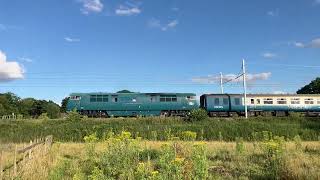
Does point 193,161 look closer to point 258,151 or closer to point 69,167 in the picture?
point 69,167

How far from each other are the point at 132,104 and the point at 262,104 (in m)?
13.7

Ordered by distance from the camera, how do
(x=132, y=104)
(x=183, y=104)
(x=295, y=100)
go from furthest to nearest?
(x=295, y=100)
(x=183, y=104)
(x=132, y=104)

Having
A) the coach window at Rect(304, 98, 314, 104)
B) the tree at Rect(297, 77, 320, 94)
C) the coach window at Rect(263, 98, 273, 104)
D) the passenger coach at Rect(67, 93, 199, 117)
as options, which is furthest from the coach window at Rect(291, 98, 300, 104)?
the tree at Rect(297, 77, 320, 94)

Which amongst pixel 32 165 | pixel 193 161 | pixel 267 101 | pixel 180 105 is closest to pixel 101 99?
pixel 180 105

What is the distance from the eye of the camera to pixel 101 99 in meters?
46.6

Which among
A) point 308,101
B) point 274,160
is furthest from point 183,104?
point 274,160

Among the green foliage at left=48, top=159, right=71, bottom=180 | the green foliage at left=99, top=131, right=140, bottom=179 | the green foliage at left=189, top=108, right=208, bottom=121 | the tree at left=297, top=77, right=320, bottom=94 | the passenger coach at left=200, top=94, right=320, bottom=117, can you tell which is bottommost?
the green foliage at left=48, top=159, right=71, bottom=180

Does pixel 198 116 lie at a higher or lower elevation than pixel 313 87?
lower

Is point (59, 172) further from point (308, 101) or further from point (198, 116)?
point (308, 101)

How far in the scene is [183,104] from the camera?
47750mm

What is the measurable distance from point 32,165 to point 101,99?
3342 centimetres

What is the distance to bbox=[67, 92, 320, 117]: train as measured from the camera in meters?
46.6

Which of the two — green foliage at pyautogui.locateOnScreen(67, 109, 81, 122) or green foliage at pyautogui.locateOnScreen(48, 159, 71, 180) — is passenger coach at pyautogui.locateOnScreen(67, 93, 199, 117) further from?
green foliage at pyautogui.locateOnScreen(48, 159, 71, 180)

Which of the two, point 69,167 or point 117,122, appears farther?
point 117,122
